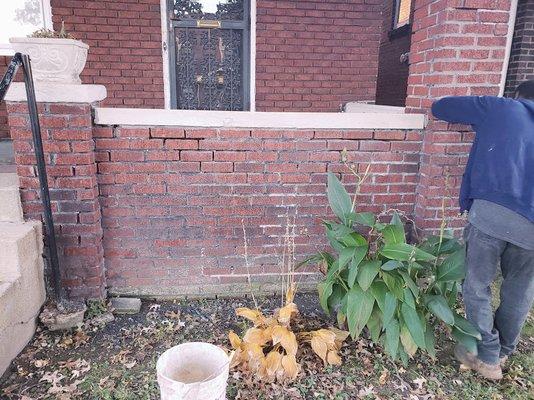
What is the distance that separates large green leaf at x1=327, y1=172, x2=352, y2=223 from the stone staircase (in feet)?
7.08

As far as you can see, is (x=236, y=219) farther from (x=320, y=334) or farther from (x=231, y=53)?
(x=231, y=53)

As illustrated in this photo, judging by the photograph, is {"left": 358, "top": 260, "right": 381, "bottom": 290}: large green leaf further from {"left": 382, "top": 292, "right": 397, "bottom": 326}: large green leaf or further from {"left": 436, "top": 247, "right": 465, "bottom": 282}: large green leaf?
{"left": 436, "top": 247, "right": 465, "bottom": 282}: large green leaf

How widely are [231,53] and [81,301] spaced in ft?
13.0

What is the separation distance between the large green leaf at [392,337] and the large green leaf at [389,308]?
0.04m

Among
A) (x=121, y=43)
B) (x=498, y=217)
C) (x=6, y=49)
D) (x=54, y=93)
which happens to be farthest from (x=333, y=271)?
(x=6, y=49)

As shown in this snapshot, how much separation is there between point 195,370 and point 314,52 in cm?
487

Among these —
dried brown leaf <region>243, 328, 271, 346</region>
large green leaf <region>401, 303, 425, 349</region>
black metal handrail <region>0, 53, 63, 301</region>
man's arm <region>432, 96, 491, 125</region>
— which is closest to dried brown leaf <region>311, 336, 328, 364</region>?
dried brown leaf <region>243, 328, 271, 346</region>

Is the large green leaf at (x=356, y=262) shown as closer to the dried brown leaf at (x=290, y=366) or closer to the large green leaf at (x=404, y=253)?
the large green leaf at (x=404, y=253)

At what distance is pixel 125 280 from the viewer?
3451mm

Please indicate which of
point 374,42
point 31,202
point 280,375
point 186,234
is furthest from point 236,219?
point 374,42

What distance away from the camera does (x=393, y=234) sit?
275 cm

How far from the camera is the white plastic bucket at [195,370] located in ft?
6.42

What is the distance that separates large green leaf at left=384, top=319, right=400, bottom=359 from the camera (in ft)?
8.52

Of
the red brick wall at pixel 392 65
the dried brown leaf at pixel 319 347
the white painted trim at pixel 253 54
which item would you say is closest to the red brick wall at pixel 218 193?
the dried brown leaf at pixel 319 347
